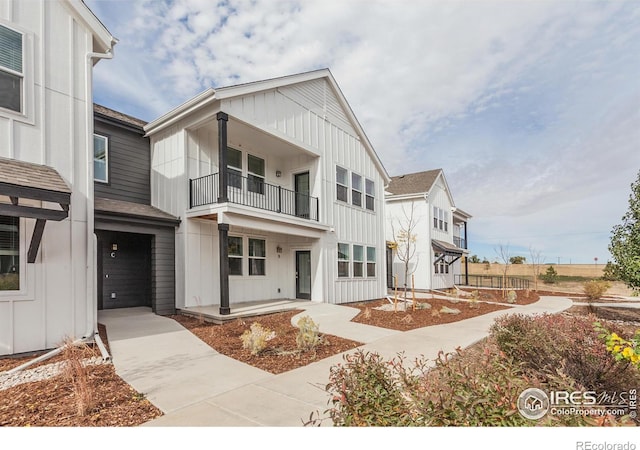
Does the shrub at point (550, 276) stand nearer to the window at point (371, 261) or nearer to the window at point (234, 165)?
the window at point (371, 261)

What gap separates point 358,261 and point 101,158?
10010 mm

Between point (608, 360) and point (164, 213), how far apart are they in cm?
1066

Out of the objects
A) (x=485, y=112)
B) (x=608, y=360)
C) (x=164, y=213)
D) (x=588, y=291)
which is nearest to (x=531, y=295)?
(x=588, y=291)

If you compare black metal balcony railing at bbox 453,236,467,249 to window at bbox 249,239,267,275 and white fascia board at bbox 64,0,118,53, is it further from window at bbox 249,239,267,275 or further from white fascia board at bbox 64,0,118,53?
white fascia board at bbox 64,0,118,53

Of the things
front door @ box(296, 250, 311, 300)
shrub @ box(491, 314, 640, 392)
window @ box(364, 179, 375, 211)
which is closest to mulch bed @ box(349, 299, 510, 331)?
shrub @ box(491, 314, 640, 392)

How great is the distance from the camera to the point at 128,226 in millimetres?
9250

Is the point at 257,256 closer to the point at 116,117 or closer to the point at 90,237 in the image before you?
the point at 90,237

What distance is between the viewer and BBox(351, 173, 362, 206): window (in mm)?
14887

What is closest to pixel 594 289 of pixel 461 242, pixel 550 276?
pixel 461 242

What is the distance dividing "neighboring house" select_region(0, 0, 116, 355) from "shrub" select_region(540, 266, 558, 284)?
3007 centimetres

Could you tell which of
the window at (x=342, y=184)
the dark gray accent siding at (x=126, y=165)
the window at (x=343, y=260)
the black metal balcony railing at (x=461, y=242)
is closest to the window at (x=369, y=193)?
the window at (x=342, y=184)

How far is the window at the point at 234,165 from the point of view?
1146cm

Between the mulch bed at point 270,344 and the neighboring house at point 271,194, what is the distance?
3.14 ft
